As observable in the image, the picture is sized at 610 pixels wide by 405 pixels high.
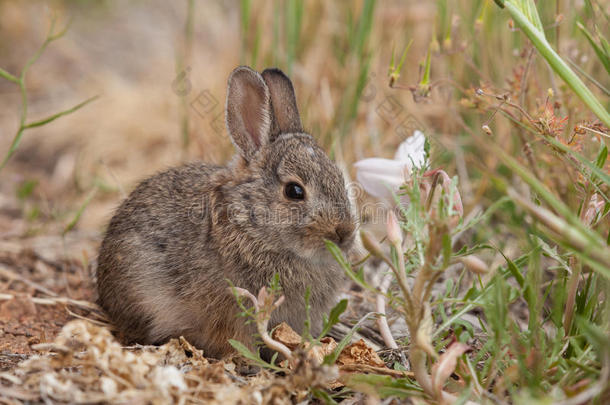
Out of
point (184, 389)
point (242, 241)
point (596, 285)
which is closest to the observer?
point (184, 389)

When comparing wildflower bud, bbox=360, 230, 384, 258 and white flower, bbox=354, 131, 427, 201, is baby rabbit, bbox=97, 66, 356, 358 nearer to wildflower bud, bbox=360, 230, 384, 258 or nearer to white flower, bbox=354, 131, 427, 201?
white flower, bbox=354, 131, 427, 201

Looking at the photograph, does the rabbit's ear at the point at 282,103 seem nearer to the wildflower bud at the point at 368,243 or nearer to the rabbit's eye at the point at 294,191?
the rabbit's eye at the point at 294,191

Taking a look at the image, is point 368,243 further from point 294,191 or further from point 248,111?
point 248,111

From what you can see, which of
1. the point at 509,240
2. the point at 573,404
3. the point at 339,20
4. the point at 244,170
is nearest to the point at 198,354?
the point at 244,170

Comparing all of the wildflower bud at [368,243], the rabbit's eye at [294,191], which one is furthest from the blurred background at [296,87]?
the wildflower bud at [368,243]

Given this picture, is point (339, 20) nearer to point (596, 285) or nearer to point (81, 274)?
point (81, 274)

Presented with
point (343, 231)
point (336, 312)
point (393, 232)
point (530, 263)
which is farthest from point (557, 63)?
point (336, 312)
